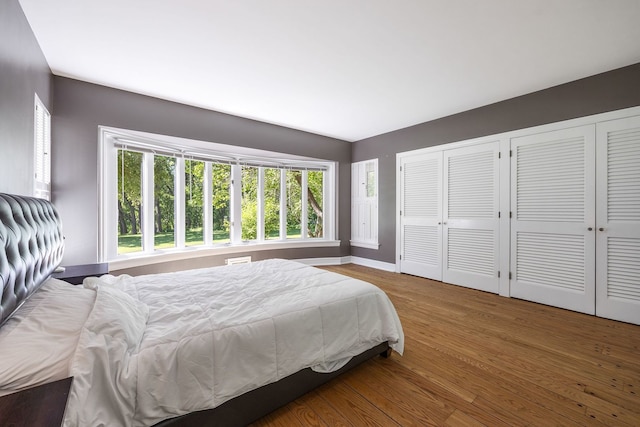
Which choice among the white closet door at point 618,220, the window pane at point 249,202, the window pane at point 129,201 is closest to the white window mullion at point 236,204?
the window pane at point 249,202

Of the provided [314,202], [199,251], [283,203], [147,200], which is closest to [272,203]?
[283,203]

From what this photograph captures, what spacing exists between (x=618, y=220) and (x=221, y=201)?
196 inches

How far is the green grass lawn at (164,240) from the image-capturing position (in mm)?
3215

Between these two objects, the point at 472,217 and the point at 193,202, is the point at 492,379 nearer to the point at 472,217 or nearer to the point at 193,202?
the point at 472,217

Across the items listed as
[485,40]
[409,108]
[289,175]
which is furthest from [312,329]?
[289,175]

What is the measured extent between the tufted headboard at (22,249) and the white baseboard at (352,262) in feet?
11.8

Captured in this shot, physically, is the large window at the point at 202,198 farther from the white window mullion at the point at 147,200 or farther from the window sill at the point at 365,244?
the window sill at the point at 365,244

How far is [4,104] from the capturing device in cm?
160

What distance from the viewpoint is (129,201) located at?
3.25 m

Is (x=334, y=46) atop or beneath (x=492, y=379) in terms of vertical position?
atop

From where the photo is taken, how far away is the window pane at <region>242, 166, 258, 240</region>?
450 centimetres

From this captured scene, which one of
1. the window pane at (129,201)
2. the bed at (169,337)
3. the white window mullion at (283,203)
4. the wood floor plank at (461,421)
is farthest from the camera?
the white window mullion at (283,203)

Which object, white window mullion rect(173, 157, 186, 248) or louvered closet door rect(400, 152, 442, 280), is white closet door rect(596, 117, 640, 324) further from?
white window mullion rect(173, 157, 186, 248)

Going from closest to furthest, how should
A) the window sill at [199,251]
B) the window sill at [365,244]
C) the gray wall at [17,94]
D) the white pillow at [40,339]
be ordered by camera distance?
the white pillow at [40,339]
the gray wall at [17,94]
the window sill at [199,251]
the window sill at [365,244]
